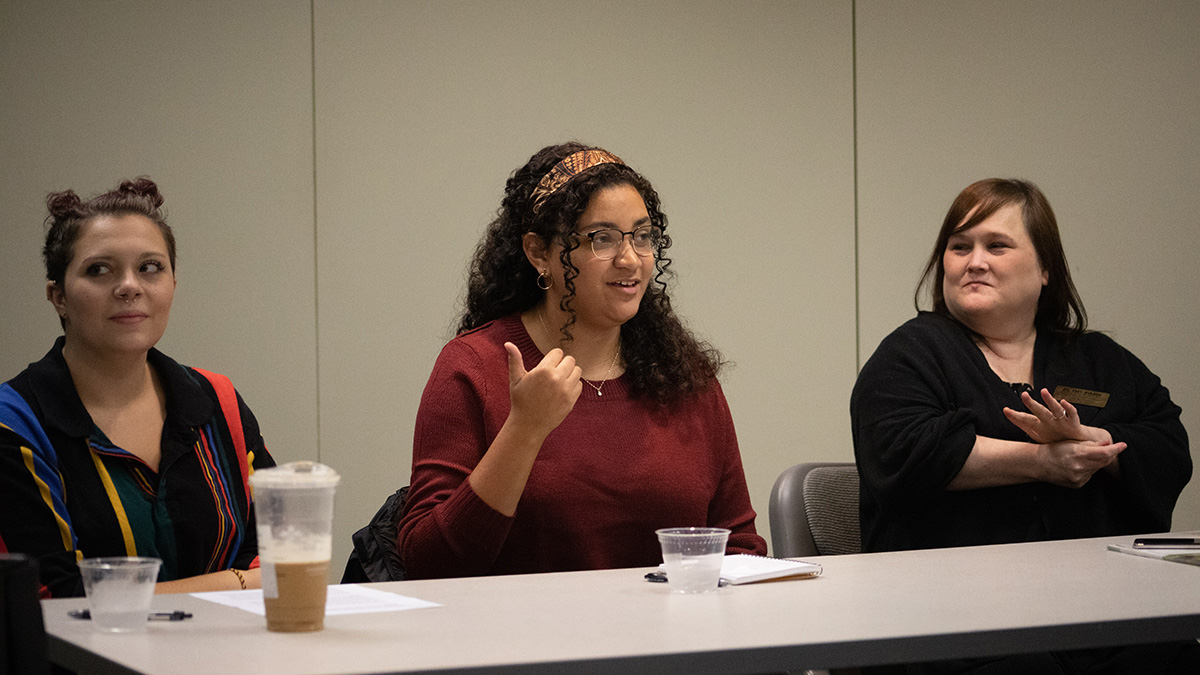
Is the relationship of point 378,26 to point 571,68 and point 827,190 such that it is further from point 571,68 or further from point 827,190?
point 827,190

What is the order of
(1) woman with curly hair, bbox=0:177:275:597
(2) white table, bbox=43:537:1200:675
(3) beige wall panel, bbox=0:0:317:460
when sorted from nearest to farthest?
1. (2) white table, bbox=43:537:1200:675
2. (1) woman with curly hair, bbox=0:177:275:597
3. (3) beige wall panel, bbox=0:0:317:460

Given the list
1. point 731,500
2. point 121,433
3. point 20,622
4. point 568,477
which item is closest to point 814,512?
point 731,500

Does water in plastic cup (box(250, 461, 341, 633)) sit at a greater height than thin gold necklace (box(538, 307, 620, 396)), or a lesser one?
lesser

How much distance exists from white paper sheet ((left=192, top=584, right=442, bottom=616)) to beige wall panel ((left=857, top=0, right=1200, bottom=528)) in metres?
2.78

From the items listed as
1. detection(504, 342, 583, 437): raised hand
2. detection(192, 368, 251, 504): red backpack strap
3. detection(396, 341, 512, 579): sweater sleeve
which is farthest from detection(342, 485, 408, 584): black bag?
detection(504, 342, 583, 437): raised hand

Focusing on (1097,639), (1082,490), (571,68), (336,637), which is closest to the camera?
(336,637)

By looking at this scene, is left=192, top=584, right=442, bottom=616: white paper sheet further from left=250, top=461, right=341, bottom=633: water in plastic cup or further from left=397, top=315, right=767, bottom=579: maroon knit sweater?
left=397, top=315, right=767, bottom=579: maroon knit sweater

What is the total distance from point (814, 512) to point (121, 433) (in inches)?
53.8

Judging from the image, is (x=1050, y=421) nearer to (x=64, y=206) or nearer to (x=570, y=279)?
(x=570, y=279)

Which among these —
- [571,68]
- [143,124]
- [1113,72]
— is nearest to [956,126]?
[1113,72]

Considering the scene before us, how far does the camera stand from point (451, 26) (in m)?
3.52

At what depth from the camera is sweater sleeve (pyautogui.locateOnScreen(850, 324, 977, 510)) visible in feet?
7.53

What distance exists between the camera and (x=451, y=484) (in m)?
1.99

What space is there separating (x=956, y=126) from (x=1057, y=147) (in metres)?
0.40
